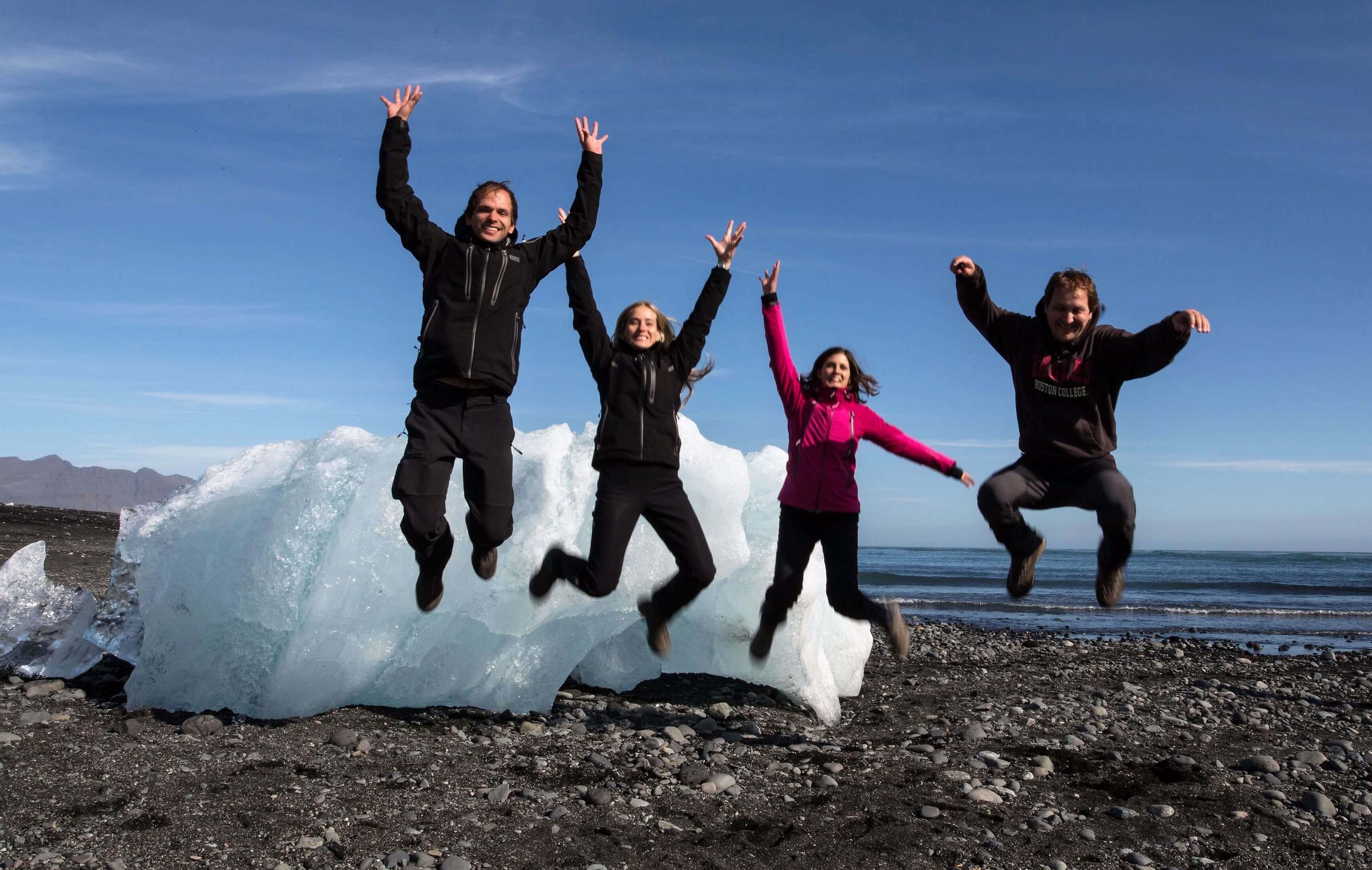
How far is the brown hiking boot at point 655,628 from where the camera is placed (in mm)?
6828

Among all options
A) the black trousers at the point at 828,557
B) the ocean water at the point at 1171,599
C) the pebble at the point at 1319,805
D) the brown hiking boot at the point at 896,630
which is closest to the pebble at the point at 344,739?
the black trousers at the point at 828,557

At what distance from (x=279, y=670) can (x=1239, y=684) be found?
9.53 meters

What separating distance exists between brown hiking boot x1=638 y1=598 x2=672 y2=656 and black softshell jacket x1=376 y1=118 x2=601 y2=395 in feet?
5.86

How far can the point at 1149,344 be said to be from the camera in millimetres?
6000

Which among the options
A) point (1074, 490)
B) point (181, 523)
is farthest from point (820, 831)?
point (181, 523)

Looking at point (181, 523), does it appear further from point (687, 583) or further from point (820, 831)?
point (820, 831)

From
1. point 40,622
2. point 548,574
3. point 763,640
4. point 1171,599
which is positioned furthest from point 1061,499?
point 1171,599

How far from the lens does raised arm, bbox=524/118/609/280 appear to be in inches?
256

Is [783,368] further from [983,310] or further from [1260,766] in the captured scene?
[1260,766]

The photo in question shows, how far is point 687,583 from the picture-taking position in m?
6.72

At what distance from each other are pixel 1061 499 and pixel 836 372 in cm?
179

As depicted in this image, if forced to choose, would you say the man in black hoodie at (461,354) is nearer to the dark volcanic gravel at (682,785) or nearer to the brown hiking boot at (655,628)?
the brown hiking boot at (655,628)

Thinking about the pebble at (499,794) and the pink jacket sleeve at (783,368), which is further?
the pink jacket sleeve at (783,368)

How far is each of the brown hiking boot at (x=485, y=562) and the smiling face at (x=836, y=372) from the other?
2636 millimetres
